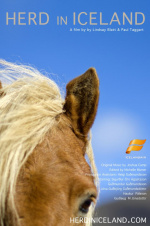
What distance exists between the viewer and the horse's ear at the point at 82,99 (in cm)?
232

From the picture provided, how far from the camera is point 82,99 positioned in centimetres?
238

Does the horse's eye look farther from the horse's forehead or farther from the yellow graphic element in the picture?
the yellow graphic element

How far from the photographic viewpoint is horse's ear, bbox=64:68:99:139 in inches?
91.5

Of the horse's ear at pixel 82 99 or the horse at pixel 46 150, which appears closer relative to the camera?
the horse at pixel 46 150

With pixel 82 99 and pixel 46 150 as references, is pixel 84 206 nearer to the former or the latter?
pixel 46 150

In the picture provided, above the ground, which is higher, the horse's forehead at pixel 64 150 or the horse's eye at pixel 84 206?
the horse's forehead at pixel 64 150

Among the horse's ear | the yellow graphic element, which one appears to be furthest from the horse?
the yellow graphic element

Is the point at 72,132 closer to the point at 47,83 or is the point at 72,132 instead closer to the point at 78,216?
the point at 47,83

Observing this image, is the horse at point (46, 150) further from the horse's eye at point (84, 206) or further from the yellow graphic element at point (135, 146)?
the yellow graphic element at point (135, 146)

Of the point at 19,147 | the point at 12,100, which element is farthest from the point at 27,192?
the point at 12,100

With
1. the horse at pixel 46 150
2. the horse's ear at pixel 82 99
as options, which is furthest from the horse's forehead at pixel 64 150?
the horse's ear at pixel 82 99

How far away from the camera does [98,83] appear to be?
2.35m

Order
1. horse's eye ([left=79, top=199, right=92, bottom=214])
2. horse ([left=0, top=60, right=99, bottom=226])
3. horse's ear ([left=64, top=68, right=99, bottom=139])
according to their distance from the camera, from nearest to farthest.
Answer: horse ([left=0, top=60, right=99, bottom=226]) → horse's eye ([left=79, top=199, right=92, bottom=214]) → horse's ear ([left=64, top=68, right=99, bottom=139])

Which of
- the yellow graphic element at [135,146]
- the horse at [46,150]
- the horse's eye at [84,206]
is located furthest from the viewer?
the yellow graphic element at [135,146]
